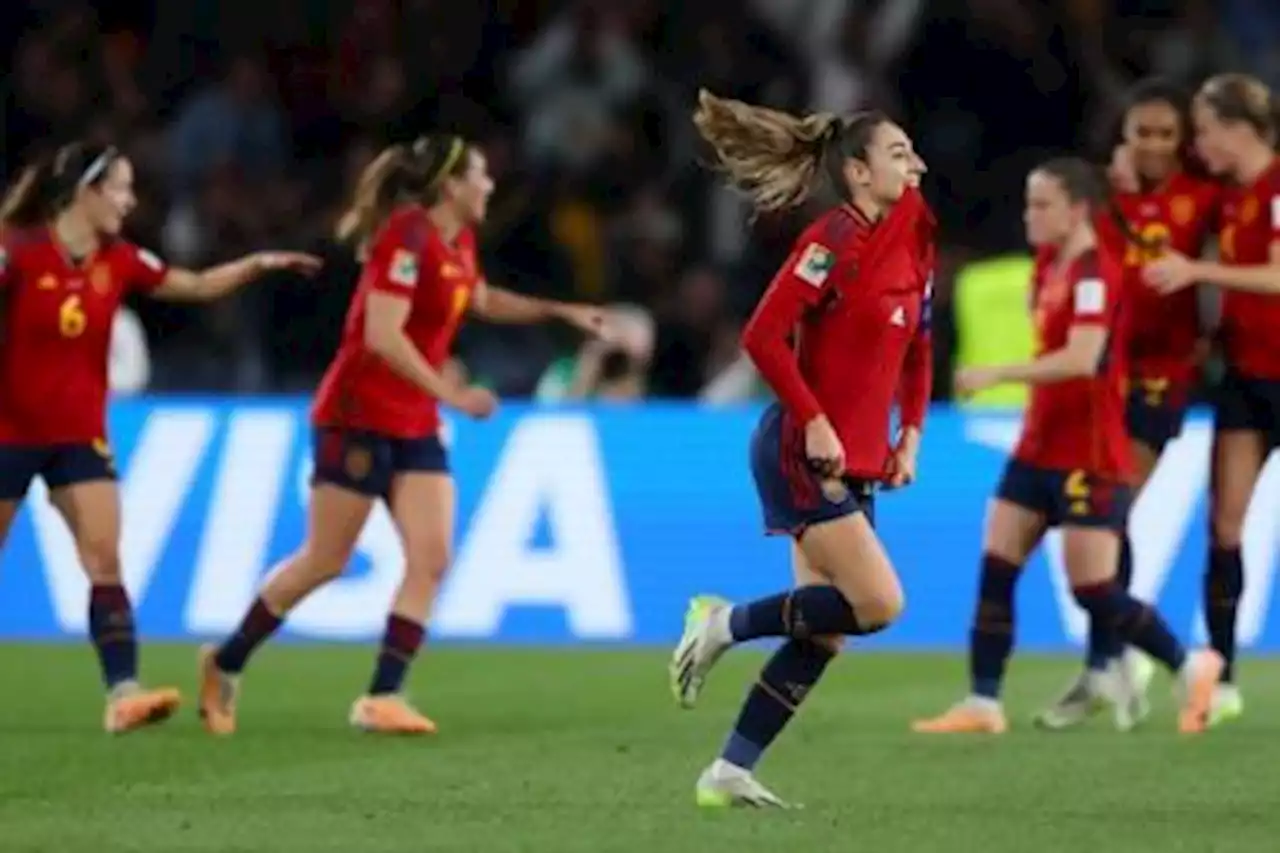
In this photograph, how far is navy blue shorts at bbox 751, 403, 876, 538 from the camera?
1105 cm

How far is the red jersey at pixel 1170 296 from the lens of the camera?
1459cm

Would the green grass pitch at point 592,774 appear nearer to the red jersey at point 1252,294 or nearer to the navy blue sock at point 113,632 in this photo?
the navy blue sock at point 113,632

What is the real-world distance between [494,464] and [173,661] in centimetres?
211

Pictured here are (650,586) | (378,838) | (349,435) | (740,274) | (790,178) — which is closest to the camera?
(378,838)

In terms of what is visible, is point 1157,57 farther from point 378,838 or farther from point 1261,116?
point 378,838

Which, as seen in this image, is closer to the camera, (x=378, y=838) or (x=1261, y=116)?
(x=378, y=838)

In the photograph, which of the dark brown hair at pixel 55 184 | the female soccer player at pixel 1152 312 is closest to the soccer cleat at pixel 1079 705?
the female soccer player at pixel 1152 312

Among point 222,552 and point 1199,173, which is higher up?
point 1199,173

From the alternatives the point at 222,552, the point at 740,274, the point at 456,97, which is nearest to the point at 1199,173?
the point at 222,552

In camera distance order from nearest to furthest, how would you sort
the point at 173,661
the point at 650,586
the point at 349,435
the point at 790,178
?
→ the point at 790,178
the point at 349,435
the point at 173,661
the point at 650,586

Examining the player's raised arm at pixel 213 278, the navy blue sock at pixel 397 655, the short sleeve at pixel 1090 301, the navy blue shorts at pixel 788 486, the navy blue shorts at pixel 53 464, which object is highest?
the short sleeve at pixel 1090 301

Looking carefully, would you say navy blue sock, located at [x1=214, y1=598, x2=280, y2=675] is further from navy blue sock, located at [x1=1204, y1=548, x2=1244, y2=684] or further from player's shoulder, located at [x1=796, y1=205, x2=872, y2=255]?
player's shoulder, located at [x1=796, y1=205, x2=872, y2=255]

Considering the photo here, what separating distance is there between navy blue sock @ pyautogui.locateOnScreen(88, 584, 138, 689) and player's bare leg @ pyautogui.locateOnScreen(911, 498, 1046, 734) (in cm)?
287

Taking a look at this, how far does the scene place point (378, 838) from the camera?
403 inches
